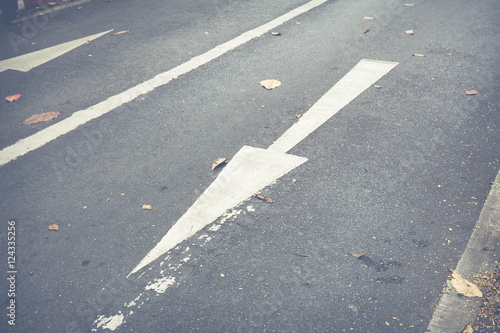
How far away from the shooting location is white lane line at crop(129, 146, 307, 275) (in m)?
2.87

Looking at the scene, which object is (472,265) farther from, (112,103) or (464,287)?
(112,103)

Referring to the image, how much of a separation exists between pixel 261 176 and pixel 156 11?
5.25 metres

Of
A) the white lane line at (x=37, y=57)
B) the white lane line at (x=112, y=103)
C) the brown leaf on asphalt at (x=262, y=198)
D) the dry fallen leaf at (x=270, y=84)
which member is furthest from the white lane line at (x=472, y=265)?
the white lane line at (x=37, y=57)

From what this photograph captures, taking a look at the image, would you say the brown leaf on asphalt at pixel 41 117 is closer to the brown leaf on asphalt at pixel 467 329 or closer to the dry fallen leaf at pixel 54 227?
the dry fallen leaf at pixel 54 227

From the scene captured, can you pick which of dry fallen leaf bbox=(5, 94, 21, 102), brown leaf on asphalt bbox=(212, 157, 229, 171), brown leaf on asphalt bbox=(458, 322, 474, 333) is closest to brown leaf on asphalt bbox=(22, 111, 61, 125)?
dry fallen leaf bbox=(5, 94, 21, 102)

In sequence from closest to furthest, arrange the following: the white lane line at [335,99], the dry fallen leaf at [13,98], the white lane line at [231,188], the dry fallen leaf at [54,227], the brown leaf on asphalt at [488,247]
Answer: the brown leaf on asphalt at [488,247] → the white lane line at [231,188] → the dry fallen leaf at [54,227] → the white lane line at [335,99] → the dry fallen leaf at [13,98]

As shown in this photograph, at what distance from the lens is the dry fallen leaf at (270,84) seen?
4791 millimetres

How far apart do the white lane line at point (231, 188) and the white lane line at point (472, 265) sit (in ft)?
4.76

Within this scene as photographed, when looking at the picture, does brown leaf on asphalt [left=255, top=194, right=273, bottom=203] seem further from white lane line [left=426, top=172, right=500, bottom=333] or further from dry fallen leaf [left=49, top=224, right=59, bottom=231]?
dry fallen leaf [left=49, top=224, right=59, bottom=231]

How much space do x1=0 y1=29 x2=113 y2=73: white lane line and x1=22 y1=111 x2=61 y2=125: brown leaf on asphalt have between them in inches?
55.9

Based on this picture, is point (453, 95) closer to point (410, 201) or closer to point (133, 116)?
point (410, 201)

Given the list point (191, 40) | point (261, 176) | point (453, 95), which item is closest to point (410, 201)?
point (261, 176)

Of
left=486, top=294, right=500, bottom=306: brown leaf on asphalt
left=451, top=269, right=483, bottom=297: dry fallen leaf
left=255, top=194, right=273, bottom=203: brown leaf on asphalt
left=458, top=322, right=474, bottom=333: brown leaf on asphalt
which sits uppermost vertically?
left=255, top=194, right=273, bottom=203: brown leaf on asphalt

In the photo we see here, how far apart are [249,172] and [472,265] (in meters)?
1.77
